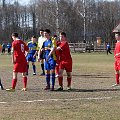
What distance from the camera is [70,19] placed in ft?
307

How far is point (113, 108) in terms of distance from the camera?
32.5 ft

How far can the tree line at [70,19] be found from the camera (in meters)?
89.6

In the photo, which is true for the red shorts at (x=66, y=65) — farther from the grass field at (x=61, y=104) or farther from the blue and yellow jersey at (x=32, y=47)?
the blue and yellow jersey at (x=32, y=47)

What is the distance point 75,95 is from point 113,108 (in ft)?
8.28

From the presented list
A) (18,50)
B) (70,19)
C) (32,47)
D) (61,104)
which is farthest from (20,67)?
(70,19)

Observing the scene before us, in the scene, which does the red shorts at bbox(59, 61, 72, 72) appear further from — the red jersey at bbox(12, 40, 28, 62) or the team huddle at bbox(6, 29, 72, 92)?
the red jersey at bbox(12, 40, 28, 62)

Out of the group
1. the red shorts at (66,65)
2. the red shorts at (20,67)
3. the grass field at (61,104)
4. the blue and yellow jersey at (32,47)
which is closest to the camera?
the grass field at (61,104)

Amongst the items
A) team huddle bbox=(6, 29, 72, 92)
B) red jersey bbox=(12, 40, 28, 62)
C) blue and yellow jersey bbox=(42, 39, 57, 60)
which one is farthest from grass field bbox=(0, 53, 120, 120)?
blue and yellow jersey bbox=(42, 39, 57, 60)

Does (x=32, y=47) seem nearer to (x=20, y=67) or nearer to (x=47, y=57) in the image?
(x=47, y=57)

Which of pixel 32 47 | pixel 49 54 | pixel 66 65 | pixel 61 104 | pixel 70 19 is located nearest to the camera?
pixel 61 104

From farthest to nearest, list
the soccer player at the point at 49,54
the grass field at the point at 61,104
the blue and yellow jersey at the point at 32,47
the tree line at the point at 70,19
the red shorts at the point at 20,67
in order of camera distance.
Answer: the tree line at the point at 70,19 → the blue and yellow jersey at the point at 32,47 → the soccer player at the point at 49,54 → the red shorts at the point at 20,67 → the grass field at the point at 61,104

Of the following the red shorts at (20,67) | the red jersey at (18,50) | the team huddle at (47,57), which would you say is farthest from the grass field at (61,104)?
the red jersey at (18,50)

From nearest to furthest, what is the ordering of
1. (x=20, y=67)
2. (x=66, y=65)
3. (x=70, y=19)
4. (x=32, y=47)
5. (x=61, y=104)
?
(x=61, y=104) < (x=20, y=67) < (x=66, y=65) < (x=32, y=47) < (x=70, y=19)

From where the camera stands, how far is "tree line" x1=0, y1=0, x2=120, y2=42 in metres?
89.6
